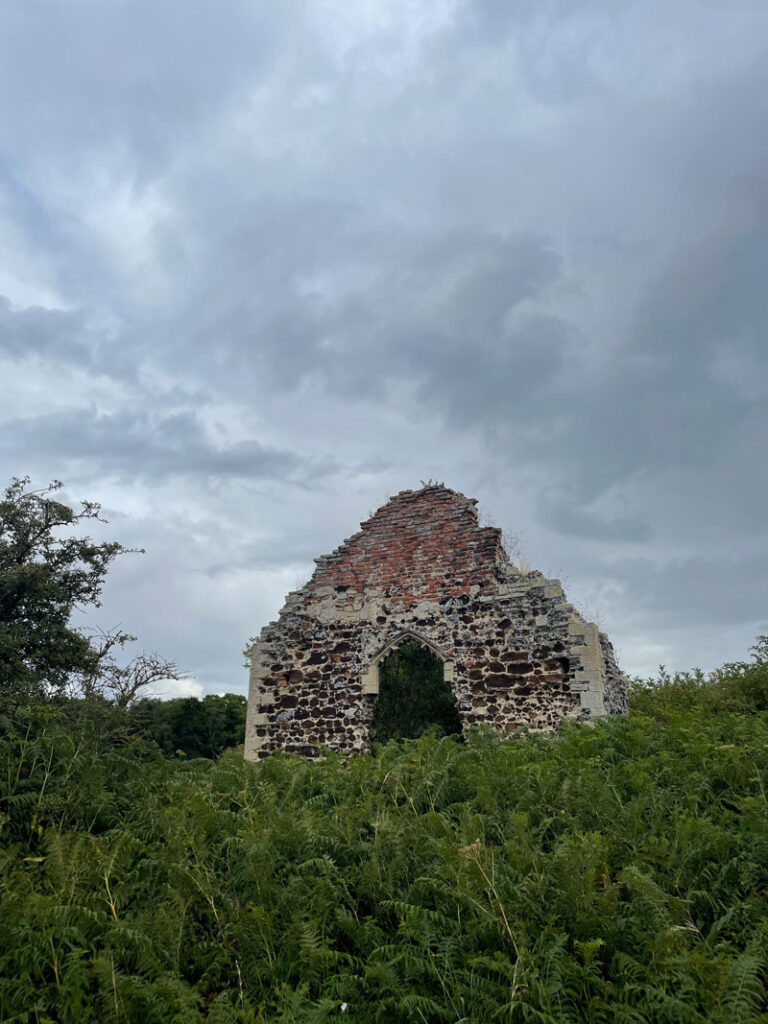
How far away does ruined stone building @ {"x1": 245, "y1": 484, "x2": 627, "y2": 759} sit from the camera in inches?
468

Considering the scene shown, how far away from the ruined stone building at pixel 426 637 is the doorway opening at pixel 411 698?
7912 millimetres

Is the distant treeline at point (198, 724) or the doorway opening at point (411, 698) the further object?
the distant treeline at point (198, 724)

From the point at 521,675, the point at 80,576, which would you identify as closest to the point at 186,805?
the point at 521,675

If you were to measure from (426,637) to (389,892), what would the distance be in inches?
326

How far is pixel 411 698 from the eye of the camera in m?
22.0

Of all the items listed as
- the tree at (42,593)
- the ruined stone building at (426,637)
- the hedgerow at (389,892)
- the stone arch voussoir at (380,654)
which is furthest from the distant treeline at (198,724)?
the hedgerow at (389,892)

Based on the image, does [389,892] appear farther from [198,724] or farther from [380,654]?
[198,724]

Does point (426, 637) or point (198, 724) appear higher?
point (426, 637)

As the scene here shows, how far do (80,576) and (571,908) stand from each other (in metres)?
21.8

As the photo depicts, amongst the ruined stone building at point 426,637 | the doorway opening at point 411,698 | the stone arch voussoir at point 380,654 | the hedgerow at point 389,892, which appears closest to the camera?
the hedgerow at point 389,892

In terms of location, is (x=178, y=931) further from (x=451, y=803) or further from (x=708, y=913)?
(x=708, y=913)

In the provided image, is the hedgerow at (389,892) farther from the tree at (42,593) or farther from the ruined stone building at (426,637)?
the tree at (42,593)

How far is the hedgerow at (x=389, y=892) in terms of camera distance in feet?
12.3

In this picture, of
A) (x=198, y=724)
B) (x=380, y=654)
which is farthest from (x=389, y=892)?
(x=198, y=724)
